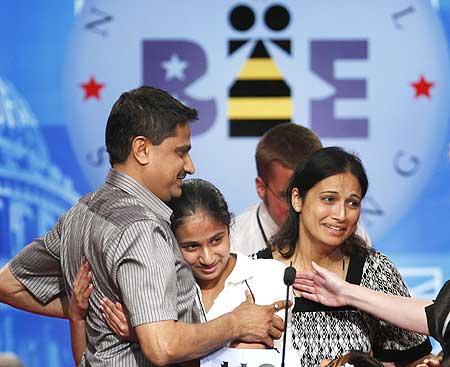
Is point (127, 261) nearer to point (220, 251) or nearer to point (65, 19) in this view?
point (220, 251)

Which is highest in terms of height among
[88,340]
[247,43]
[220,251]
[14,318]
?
[247,43]

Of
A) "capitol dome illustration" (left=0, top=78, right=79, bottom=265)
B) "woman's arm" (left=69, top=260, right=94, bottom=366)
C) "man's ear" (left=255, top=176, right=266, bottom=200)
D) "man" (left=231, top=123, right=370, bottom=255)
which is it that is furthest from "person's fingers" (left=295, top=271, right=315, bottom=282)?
"capitol dome illustration" (left=0, top=78, right=79, bottom=265)

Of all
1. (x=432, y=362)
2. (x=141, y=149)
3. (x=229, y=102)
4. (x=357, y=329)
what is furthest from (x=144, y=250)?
(x=229, y=102)

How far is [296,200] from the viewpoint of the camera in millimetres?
3465

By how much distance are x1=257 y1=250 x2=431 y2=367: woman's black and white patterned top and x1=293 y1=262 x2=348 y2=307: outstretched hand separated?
0.03m

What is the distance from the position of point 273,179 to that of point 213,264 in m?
1.20

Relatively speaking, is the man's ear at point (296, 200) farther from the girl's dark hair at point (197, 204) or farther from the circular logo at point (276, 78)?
the circular logo at point (276, 78)

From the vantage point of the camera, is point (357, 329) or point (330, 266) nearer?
point (357, 329)

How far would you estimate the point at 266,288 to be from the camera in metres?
3.03

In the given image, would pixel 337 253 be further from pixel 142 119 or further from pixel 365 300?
pixel 142 119

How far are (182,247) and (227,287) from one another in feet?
0.52

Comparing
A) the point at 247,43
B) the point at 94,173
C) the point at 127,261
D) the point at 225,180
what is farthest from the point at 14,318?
the point at 127,261

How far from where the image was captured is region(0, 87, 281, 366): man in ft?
8.74

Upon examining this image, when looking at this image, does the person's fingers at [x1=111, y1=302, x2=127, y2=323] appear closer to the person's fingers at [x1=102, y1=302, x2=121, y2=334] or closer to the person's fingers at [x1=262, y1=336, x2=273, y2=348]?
the person's fingers at [x1=102, y1=302, x2=121, y2=334]
